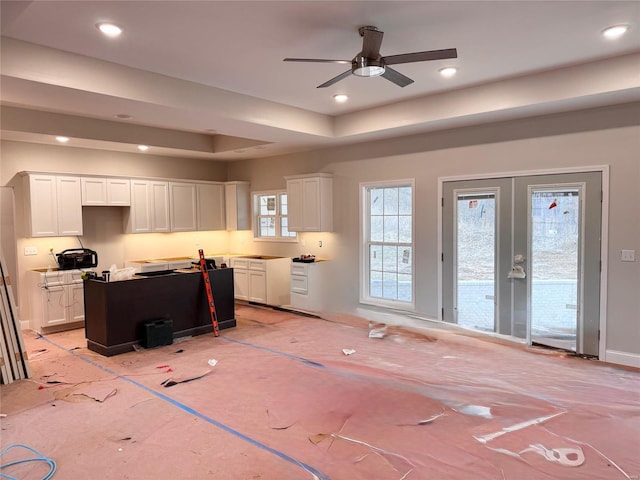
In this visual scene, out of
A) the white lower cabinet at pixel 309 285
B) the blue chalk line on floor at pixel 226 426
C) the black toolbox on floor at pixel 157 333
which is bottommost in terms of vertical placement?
the blue chalk line on floor at pixel 226 426

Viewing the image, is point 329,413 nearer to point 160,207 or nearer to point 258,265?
point 258,265

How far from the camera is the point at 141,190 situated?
7273mm

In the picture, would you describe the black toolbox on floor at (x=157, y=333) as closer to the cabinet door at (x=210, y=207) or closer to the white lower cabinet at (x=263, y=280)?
the white lower cabinet at (x=263, y=280)

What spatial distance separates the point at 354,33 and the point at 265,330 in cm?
412

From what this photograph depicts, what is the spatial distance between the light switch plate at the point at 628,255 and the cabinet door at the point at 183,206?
21.5 ft

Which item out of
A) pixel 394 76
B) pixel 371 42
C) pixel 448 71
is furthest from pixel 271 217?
pixel 371 42

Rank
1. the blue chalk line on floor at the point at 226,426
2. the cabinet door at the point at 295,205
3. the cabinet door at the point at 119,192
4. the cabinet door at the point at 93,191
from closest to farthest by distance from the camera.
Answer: the blue chalk line on floor at the point at 226,426, the cabinet door at the point at 93,191, the cabinet door at the point at 119,192, the cabinet door at the point at 295,205

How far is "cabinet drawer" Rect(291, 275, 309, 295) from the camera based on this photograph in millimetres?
7000

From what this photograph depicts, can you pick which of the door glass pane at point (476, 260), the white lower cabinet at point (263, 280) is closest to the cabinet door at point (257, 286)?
the white lower cabinet at point (263, 280)

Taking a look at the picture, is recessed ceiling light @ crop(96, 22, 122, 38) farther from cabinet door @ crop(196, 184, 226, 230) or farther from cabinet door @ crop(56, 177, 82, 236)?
cabinet door @ crop(196, 184, 226, 230)

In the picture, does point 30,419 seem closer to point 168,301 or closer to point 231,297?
point 168,301

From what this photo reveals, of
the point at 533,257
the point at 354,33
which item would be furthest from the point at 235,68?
the point at 533,257

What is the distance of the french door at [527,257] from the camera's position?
4.77m

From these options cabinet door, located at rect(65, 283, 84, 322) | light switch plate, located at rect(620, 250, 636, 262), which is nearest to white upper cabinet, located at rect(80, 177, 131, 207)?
cabinet door, located at rect(65, 283, 84, 322)
